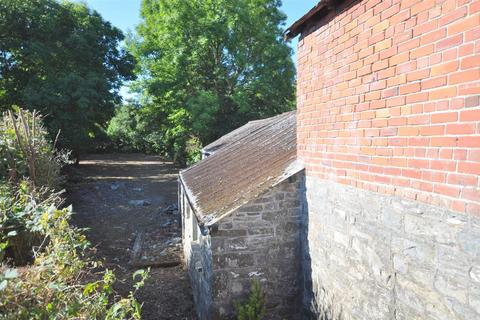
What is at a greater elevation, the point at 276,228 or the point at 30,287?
the point at 30,287

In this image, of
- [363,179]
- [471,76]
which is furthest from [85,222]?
[471,76]

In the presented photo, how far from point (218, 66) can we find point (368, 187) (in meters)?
20.6

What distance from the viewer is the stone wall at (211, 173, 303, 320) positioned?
5.02m

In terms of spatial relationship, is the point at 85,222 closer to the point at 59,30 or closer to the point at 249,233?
the point at 249,233

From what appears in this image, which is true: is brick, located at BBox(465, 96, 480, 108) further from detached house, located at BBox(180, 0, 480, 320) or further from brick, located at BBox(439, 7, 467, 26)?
brick, located at BBox(439, 7, 467, 26)

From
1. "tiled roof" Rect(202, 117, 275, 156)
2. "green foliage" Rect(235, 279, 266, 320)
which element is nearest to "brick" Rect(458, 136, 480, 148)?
"green foliage" Rect(235, 279, 266, 320)

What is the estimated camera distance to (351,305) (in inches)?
153

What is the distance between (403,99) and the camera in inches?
115

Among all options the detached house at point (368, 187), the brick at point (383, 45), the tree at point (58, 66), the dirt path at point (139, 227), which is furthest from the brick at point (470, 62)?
the tree at point (58, 66)

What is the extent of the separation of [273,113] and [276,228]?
1858 cm

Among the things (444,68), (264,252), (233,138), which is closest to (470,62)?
(444,68)

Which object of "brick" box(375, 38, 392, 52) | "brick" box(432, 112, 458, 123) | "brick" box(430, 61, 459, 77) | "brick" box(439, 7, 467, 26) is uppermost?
"brick" box(439, 7, 467, 26)

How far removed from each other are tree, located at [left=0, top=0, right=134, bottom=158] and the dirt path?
3735 mm

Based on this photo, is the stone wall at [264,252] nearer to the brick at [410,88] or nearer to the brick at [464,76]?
the brick at [410,88]
